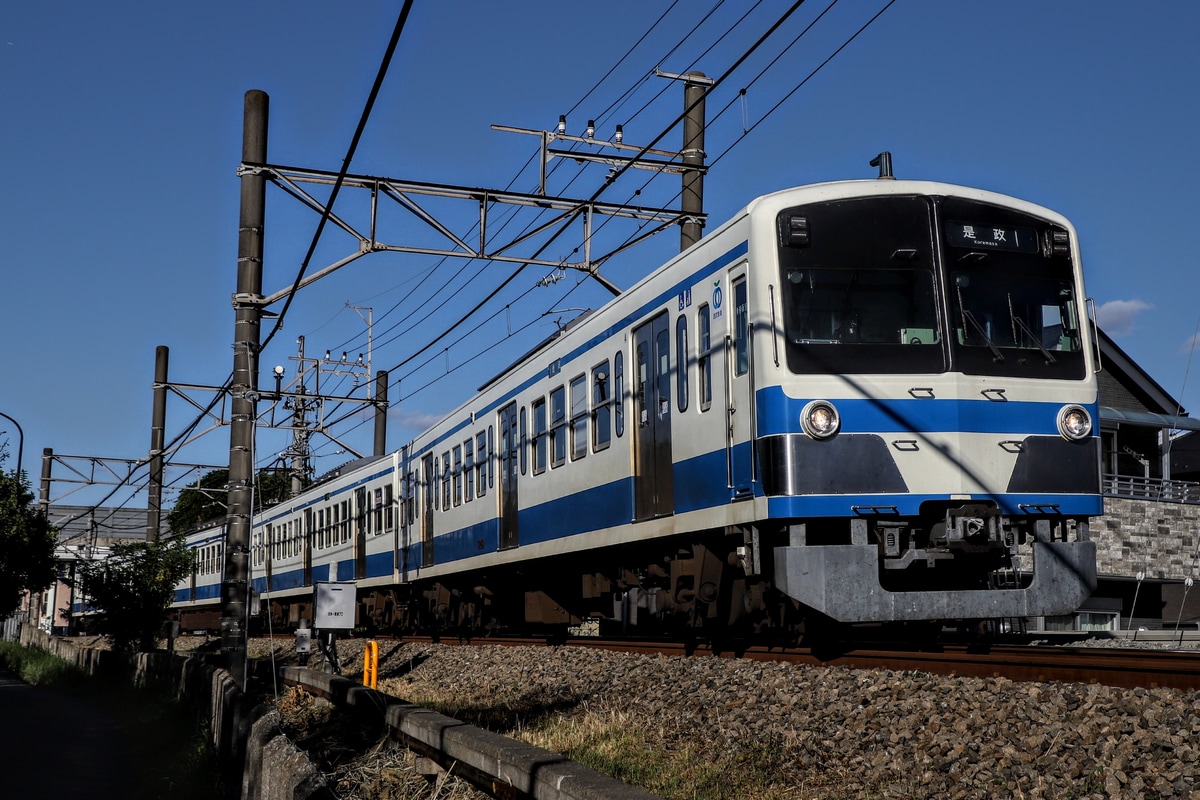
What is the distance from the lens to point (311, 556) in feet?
96.7

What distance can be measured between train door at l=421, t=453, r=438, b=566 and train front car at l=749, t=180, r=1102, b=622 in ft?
38.1

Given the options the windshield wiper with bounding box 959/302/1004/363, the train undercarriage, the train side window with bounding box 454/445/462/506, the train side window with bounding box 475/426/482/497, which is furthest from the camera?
the train side window with bounding box 454/445/462/506

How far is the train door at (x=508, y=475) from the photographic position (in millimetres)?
15602

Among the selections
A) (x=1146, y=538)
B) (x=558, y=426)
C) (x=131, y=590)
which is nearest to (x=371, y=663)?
(x=558, y=426)

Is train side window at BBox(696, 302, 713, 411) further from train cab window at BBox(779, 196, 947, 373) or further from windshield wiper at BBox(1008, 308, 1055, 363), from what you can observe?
windshield wiper at BBox(1008, 308, 1055, 363)

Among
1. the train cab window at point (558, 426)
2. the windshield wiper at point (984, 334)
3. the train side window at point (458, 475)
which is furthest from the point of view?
the train side window at point (458, 475)

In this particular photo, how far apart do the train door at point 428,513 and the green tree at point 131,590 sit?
32.6 ft

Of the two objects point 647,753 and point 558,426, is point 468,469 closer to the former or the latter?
point 558,426

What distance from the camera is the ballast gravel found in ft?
17.7

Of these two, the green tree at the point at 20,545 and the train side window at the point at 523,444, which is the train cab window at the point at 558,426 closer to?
the train side window at the point at 523,444

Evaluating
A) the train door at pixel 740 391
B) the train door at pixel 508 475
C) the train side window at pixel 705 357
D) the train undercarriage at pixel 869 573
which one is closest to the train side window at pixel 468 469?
the train door at pixel 508 475

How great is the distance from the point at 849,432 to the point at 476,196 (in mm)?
7099

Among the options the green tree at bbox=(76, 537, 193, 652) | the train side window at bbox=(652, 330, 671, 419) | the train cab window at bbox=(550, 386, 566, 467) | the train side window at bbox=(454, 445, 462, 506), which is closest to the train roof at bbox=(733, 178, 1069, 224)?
the train side window at bbox=(652, 330, 671, 419)

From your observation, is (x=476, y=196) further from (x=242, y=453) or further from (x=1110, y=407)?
(x=1110, y=407)
